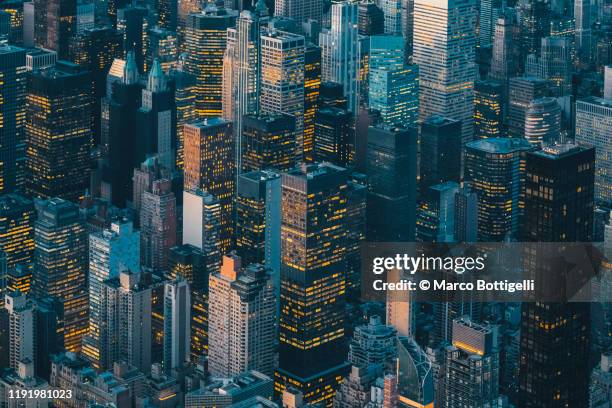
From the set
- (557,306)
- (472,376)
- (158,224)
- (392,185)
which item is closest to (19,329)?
(158,224)

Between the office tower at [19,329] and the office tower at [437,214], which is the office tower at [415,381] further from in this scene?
the office tower at [437,214]

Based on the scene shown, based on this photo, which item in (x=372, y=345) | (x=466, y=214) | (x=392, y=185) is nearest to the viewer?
(x=372, y=345)

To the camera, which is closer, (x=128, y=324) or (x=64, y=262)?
(x=128, y=324)

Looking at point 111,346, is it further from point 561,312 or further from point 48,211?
point 561,312

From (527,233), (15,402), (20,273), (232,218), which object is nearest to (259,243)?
(232,218)

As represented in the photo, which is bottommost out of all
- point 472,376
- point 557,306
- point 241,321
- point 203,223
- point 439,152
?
point 472,376

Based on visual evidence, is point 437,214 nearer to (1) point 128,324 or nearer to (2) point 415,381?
(1) point 128,324

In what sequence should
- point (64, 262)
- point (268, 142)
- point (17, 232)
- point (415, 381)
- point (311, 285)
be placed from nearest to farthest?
point (415, 381) < point (311, 285) < point (64, 262) < point (17, 232) < point (268, 142)

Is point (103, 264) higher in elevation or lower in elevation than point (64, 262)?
higher
